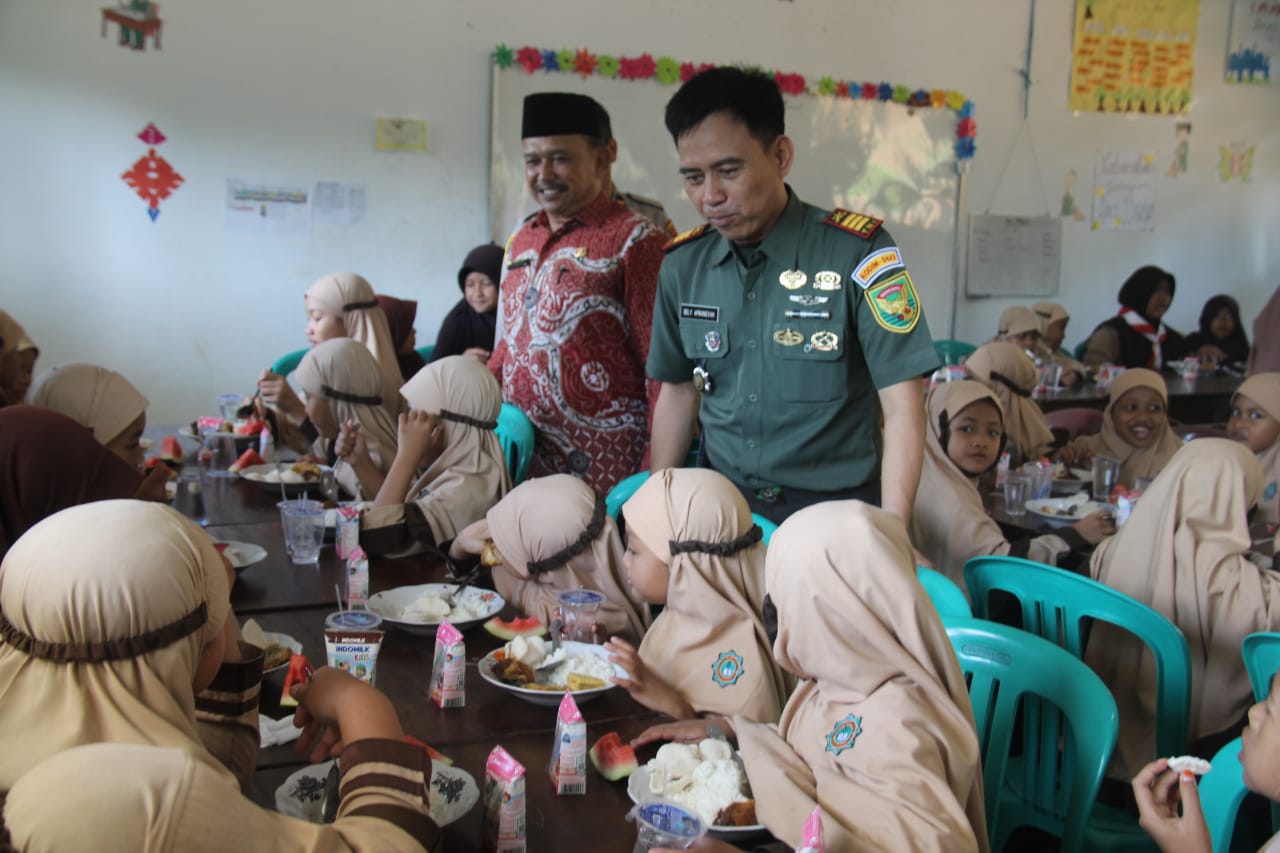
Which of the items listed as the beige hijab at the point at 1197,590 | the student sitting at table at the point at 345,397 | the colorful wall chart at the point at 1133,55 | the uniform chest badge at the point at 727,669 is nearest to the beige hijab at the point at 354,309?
the student sitting at table at the point at 345,397

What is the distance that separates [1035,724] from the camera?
205cm

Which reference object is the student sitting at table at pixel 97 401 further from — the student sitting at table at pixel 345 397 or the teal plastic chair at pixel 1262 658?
the teal plastic chair at pixel 1262 658

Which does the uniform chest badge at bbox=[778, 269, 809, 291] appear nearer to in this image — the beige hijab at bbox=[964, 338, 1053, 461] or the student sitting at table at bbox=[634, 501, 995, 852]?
the student sitting at table at bbox=[634, 501, 995, 852]

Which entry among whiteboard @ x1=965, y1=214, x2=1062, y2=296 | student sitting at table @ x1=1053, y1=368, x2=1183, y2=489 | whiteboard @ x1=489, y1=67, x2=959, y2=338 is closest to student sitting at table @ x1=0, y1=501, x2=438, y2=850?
student sitting at table @ x1=1053, y1=368, x2=1183, y2=489

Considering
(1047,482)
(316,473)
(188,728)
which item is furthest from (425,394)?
(1047,482)

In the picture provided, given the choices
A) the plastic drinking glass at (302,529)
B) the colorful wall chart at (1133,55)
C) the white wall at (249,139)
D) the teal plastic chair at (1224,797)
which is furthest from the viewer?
the colorful wall chart at (1133,55)

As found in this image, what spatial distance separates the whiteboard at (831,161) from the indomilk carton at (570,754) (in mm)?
5051

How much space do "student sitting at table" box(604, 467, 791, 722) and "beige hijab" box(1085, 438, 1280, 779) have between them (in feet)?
3.12

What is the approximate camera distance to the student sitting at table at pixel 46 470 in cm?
202

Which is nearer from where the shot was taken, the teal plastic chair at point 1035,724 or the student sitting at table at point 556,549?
the teal plastic chair at point 1035,724

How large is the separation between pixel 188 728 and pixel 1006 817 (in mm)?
1666

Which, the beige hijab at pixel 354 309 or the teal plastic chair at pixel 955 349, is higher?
the beige hijab at pixel 354 309

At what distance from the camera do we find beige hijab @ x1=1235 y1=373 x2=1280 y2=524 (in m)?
3.68

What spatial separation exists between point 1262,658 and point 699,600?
109 centimetres
